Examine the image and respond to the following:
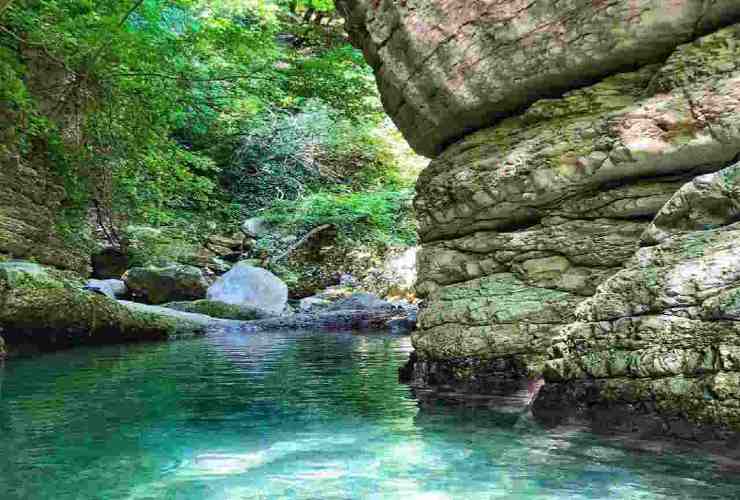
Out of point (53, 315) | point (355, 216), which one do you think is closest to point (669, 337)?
point (53, 315)

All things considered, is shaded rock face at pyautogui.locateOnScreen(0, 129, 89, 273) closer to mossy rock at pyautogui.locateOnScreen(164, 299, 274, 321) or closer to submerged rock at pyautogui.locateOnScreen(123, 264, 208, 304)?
mossy rock at pyautogui.locateOnScreen(164, 299, 274, 321)

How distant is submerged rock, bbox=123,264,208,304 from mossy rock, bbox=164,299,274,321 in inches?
61.7

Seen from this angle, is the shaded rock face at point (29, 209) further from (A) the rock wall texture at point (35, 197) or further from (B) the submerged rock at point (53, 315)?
(B) the submerged rock at point (53, 315)

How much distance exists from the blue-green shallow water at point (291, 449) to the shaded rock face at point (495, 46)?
279cm

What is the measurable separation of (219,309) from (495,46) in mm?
10252

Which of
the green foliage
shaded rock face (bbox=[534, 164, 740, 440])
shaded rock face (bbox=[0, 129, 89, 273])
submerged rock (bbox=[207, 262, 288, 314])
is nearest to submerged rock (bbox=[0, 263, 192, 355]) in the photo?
shaded rock face (bbox=[0, 129, 89, 273])

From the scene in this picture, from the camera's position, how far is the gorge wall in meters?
3.94

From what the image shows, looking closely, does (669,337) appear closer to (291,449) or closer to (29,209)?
(291,449)

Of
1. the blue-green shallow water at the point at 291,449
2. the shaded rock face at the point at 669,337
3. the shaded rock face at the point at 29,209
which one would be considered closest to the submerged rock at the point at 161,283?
the shaded rock face at the point at 29,209

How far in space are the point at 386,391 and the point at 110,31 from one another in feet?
20.2

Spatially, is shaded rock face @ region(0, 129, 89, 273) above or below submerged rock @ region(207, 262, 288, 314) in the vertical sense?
above

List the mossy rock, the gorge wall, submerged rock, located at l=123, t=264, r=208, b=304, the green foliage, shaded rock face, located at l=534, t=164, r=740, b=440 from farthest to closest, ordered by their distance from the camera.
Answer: the green foliage, submerged rock, located at l=123, t=264, r=208, b=304, the mossy rock, the gorge wall, shaded rock face, located at l=534, t=164, r=740, b=440

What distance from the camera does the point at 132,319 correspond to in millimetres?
11750

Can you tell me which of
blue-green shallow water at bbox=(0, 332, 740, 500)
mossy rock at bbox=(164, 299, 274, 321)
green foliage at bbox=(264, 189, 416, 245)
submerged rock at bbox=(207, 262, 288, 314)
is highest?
green foliage at bbox=(264, 189, 416, 245)
